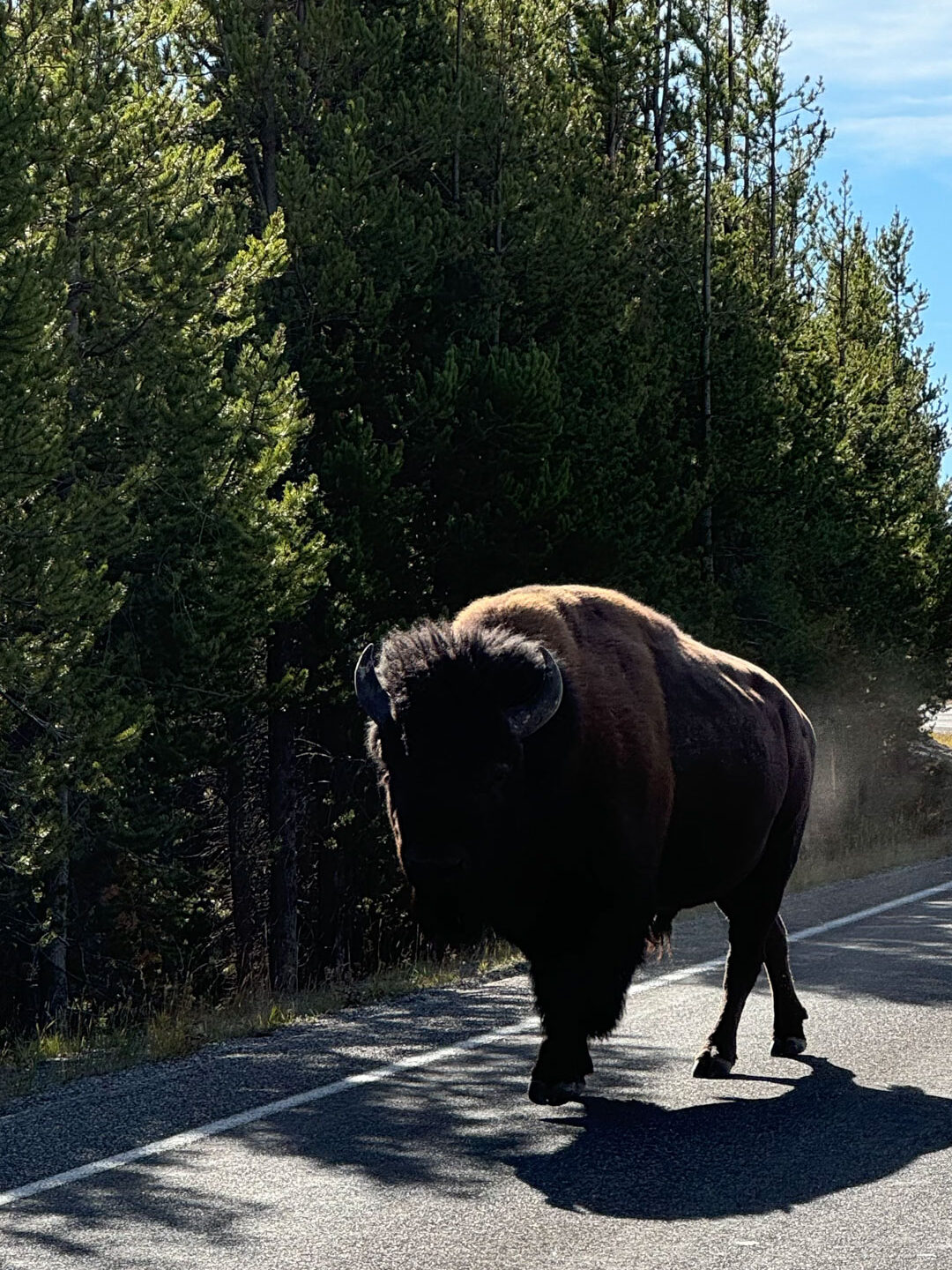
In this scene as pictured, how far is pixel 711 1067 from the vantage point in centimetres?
768

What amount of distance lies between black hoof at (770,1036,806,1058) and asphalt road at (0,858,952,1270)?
7 centimetres

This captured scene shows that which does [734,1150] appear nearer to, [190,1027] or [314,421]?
[190,1027]

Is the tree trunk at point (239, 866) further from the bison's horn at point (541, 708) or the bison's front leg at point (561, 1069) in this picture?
the bison's horn at point (541, 708)

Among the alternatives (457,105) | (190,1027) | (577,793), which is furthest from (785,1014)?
(457,105)

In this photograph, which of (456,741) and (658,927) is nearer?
(456,741)

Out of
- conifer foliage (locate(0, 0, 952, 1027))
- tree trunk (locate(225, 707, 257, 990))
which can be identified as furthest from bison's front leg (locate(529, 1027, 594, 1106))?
tree trunk (locate(225, 707, 257, 990))

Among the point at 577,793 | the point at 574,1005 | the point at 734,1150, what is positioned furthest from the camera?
the point at 577,793

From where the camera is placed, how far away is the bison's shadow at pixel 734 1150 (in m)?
5.69

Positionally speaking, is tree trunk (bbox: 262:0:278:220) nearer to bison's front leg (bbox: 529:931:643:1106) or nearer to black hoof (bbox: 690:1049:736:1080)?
black hoof (bbox: 690:1049:736:1080)

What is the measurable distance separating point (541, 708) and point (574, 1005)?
1.17 m

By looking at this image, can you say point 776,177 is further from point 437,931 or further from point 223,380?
point 437,931

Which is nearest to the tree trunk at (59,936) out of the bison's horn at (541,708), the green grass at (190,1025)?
the green grass at (190,1025)

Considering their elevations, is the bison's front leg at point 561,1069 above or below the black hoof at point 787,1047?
above

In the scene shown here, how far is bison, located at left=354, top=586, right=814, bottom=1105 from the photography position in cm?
635
